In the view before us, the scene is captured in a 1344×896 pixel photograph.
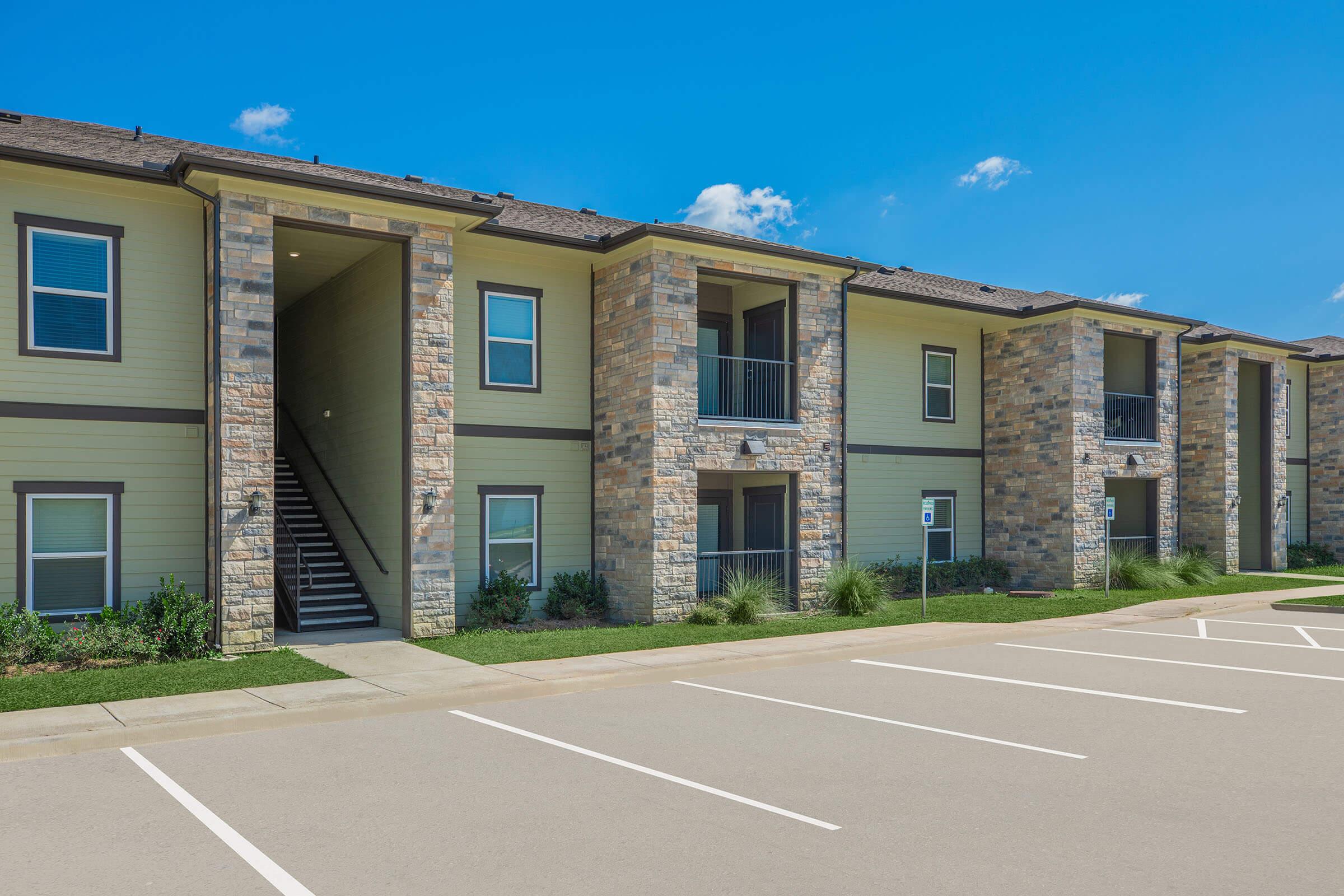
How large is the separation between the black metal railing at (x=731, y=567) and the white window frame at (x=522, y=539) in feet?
11.5

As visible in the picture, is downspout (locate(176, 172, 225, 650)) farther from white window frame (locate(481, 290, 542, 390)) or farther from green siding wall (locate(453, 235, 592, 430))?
white window frame (locate(481, 290, 542, 390))

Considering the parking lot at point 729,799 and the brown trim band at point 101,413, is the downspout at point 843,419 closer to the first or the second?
the parking lot at point 729,799

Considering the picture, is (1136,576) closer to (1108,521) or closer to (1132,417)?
(1108,521)

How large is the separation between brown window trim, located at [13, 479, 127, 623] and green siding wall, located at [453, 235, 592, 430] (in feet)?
15.7

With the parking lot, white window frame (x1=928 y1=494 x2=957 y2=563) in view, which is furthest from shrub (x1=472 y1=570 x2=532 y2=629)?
white window frame (x1=928 y1=494 x2=957 y2=563)

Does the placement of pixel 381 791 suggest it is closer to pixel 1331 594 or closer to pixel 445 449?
pixel 445 449

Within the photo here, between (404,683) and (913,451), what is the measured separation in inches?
548

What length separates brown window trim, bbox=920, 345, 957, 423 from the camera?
2181cm

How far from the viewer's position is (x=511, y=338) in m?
16.2

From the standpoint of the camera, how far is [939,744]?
826cm

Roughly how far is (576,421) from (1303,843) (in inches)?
502

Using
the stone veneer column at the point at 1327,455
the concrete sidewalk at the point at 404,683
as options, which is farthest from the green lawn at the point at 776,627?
the stone veneer column at the point at 1327,455

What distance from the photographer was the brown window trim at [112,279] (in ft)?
40.3

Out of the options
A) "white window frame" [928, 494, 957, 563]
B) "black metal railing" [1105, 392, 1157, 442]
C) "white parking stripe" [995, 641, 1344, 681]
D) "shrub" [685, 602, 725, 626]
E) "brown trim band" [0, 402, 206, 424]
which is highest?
"black metal railing" [1105, 392, 1157, 442]
